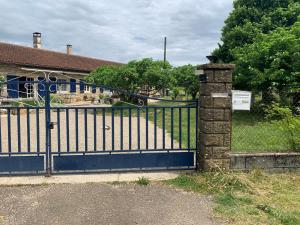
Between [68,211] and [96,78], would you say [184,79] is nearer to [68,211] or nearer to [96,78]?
[96,78]

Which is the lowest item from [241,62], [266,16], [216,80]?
[216,80]

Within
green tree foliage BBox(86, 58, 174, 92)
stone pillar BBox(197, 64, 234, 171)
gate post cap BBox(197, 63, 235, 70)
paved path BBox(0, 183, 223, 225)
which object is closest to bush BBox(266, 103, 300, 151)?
stone pillar BBox(197, 64, 234, 171)

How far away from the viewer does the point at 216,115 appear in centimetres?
504

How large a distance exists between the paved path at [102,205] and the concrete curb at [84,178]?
6.3 inches

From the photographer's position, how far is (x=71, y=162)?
5129mm

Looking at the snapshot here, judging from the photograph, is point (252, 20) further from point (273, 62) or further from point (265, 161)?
point (265, 161)

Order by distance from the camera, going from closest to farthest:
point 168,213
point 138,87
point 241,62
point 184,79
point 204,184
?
point 168,213, point 204,184, point 241,62, point 138,87, point 184,79

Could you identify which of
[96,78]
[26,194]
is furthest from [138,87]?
[26,194]

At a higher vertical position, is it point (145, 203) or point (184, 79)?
point (184, 79)

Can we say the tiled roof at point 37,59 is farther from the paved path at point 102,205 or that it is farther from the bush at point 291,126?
the bush at point 291,126

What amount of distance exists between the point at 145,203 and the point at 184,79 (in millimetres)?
29035

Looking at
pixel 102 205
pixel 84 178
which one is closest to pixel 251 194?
pixel 102 205

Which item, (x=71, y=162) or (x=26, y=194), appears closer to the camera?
(x=26, y=194)

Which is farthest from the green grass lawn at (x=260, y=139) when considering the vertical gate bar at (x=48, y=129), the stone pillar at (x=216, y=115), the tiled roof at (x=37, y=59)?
the tiled roof at (x=37, y=59)
